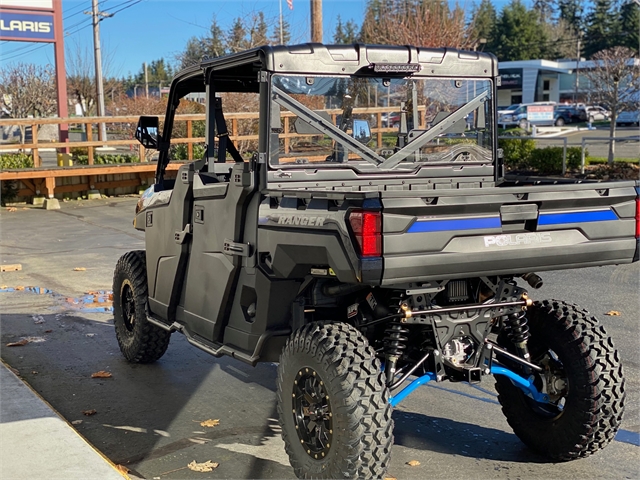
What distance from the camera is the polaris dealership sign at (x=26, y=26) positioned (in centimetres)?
2491

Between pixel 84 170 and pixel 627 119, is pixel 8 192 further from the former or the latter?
pixel 627 119

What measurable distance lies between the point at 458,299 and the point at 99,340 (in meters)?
4.08

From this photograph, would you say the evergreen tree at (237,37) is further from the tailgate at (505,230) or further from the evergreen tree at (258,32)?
the tailgate at (505,230)

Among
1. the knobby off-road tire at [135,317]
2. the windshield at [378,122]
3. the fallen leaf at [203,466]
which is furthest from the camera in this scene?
the knobby off-road tire at [135,317]

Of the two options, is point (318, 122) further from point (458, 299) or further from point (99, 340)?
point (99, 340)

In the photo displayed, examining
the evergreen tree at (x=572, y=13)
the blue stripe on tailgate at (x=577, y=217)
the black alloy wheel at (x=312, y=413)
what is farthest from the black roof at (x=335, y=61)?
the evergreen tree at (x=572, y=13)

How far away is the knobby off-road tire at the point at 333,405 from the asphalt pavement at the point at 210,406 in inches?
16.2

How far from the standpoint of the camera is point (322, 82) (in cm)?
470

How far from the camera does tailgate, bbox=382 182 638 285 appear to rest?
142 inches

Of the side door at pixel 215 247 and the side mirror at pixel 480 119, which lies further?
the side mirror at pixel 480 119

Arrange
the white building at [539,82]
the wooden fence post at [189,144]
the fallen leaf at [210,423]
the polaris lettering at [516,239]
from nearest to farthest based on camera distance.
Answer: the polaris lettering at [516,239] < the fallen leaf at [210,423] < the wooden fence post at [189,144] < the white building at [539,82]

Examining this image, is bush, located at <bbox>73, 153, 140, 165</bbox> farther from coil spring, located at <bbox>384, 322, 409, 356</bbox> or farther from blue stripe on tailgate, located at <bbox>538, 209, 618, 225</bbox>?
blue stripe on tailgate, located at <bbox>538, 209, 618, 225</bbox>

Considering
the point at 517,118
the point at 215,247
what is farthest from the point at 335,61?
the point at 517,118

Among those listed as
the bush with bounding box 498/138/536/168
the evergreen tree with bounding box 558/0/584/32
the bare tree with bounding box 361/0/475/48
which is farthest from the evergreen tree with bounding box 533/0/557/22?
the bush with bounding box 498/138/536/168
